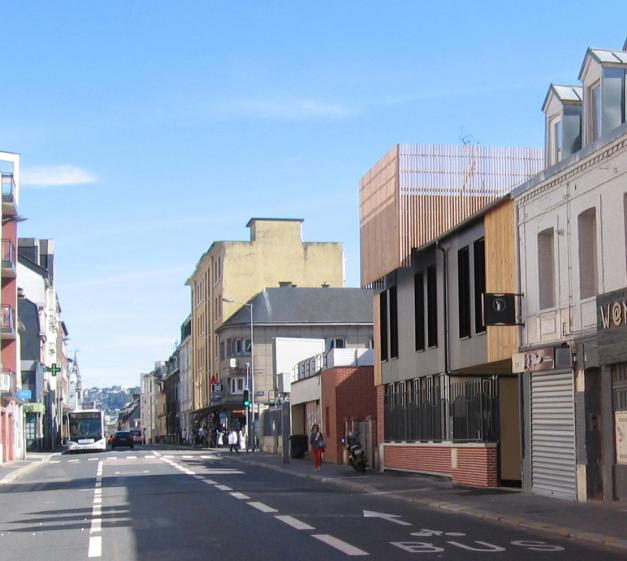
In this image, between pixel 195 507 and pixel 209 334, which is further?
pixel 209 334

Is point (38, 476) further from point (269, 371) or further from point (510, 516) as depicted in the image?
point (269, 371)

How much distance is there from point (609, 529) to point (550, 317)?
7639mm

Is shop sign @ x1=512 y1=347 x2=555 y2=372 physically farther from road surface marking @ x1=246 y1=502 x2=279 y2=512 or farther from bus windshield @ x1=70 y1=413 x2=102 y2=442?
bus windshield @ x1=70 y1=413 x2=102 y2=442

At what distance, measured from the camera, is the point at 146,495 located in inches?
998

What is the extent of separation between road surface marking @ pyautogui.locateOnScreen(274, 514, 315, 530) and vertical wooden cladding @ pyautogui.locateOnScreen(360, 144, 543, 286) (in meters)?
12.4

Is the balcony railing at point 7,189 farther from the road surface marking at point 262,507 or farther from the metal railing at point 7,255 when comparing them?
the road surface marking at point 262,507

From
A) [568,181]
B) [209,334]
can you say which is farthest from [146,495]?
[209,334]

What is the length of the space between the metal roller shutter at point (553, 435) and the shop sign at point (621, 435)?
5.10 feet

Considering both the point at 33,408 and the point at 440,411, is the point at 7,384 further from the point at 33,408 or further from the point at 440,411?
the point at 440,411

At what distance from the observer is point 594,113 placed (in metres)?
22.2

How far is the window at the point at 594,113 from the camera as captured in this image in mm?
22016

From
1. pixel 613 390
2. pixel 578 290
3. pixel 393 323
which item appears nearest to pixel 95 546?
pixel 613 390

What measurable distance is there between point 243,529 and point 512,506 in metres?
6.02

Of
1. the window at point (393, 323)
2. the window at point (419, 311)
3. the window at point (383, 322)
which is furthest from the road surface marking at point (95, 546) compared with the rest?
the window at point (383, 322)
